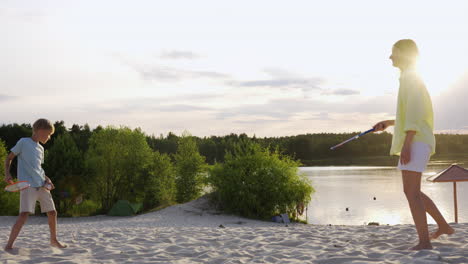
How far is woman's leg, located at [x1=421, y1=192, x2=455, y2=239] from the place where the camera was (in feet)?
19.1

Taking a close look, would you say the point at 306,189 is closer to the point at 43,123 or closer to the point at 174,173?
the point at 174,173

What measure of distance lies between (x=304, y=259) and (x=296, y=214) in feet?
45.0

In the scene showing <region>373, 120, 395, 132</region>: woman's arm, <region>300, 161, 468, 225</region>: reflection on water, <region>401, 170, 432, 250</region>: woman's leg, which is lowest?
<region>300, 161, 468, 225</region>: reflection on water

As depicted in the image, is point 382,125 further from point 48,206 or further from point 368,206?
point 368,206

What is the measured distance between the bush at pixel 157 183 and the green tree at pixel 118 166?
14.2 inches

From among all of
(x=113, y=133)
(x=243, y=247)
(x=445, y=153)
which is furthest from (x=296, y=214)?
(x=445, y=153)

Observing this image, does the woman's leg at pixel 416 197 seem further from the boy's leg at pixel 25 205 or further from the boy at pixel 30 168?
the boy's leg at pixel 25 205

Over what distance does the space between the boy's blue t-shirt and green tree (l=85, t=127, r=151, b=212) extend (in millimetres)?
15893

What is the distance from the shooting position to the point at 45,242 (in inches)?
280

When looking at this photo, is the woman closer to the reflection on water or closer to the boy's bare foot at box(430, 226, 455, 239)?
the boy's bare foot at box(430, 226, 455, 239)

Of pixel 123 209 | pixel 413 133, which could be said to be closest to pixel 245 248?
pixel 413 133

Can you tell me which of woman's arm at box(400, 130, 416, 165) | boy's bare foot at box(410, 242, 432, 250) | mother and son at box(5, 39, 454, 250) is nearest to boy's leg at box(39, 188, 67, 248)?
mother and son at box(5, 39, 454, 250)

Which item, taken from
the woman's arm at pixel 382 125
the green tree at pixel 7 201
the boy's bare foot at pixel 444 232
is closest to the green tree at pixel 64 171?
the green tree at pixel 7 201

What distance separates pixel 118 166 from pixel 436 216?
1812cm
